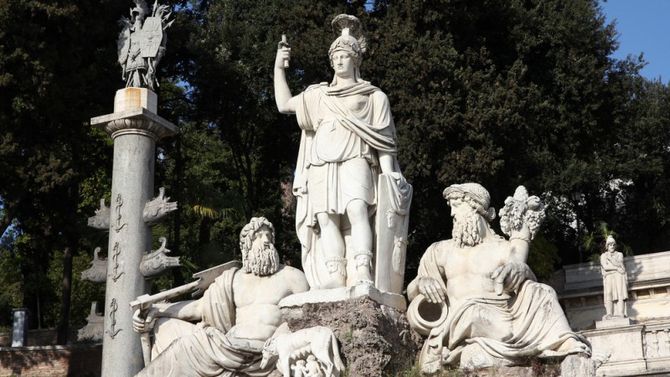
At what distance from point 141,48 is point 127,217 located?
11.2 feet

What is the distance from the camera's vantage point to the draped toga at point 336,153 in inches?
368

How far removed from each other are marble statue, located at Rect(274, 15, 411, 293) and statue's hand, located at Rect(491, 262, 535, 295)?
104 cm

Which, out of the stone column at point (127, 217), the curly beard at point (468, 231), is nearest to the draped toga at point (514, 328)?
the curly beard at point (468, 231)

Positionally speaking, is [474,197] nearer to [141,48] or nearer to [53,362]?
[141,48]

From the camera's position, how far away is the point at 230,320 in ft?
30.8

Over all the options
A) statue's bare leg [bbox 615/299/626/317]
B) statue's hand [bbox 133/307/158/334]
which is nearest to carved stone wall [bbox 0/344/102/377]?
statue's bare leg [bbox 615/299/626/317]

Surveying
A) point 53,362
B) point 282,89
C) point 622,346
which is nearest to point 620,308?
point 622,346

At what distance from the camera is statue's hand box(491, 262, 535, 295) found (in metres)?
8.59

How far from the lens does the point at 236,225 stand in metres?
27.4

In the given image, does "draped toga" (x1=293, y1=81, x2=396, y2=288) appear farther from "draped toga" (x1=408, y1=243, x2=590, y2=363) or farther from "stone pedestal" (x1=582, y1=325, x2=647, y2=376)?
"stone pedestal" (x1=582, y1=325, x2=647, y2=376)

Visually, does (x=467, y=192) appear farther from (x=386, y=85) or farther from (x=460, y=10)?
(x=460, y=10)

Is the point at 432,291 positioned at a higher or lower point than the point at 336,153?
lower

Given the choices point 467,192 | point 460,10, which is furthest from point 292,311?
point 460,10

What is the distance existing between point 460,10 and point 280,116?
5.17 meters
